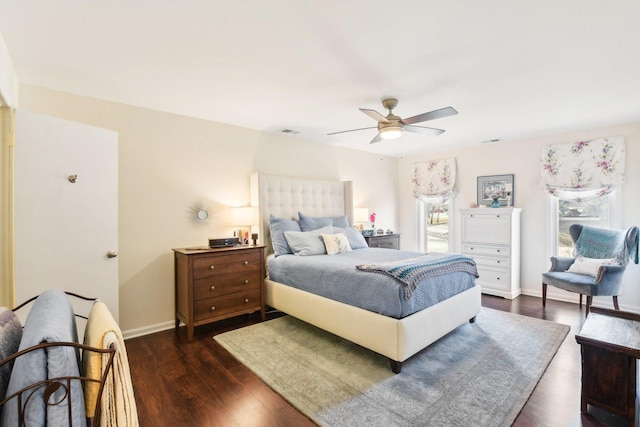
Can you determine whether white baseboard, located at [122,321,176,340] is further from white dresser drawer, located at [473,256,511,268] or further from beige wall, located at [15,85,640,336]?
white dresser drawer, located at [473,256,511,268]

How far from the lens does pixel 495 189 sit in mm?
A: 5051

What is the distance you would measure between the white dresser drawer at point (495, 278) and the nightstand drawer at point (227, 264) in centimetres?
348

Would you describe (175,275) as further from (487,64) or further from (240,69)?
(487,64)

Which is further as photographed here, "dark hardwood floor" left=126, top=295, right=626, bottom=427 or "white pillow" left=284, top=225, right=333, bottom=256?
"white pillow" left=284, top=225, right=333, bottom=256

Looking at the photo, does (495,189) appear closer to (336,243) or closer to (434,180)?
(434,180)

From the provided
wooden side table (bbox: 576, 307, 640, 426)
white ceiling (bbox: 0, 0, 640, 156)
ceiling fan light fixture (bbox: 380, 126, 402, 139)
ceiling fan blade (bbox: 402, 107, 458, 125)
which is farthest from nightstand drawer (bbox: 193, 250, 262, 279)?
wooden side table (bbox: 576, 307, 640, 426)

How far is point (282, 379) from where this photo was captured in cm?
235

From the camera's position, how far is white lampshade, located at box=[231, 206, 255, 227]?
153 inches

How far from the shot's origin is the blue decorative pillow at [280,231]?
3.81m

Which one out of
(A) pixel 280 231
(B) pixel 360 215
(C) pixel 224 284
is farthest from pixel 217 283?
(B) pixel 360 215

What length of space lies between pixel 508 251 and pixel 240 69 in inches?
171

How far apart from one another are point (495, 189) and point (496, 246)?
100 centimetres

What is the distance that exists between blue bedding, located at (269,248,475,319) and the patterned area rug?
18.1 inches

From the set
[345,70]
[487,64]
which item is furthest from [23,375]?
[487,64]
